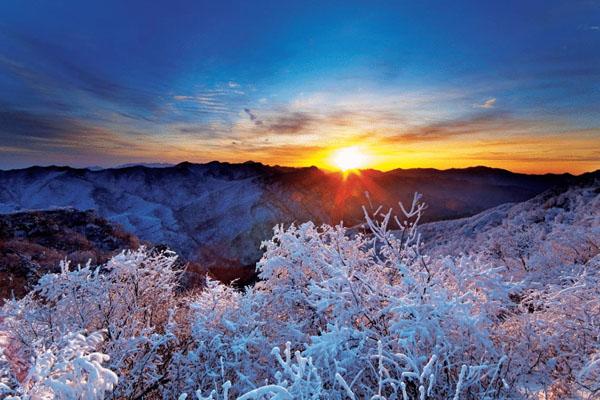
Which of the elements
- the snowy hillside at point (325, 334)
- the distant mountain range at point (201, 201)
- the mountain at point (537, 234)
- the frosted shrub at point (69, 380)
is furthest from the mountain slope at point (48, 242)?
the distant mountain range at point (201, 201)

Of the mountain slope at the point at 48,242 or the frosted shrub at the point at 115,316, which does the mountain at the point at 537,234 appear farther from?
the mountain slope at the point at 48,242

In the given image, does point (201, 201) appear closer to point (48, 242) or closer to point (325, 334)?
point (48, 242)

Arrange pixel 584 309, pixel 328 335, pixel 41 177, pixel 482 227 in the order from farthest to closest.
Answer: pixel 41 177 < pixel 482 227 < pixel 584 309 < pixel 328 335

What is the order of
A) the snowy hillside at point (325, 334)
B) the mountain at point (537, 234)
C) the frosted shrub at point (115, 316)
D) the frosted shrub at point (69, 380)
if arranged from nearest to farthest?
the frosted shrub at point (69, 380) < the snowy hillside at point (325, 334) < the frosted shrub at point (115, 316) < the mountain at point (537, 234)

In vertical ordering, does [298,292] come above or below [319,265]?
below

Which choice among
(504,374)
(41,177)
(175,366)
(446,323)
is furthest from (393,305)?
(41,177)

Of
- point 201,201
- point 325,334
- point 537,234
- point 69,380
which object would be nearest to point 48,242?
point 69,380

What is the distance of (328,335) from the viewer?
13.2 feet

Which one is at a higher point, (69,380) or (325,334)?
(325,334)

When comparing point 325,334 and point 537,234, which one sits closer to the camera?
point 325,334

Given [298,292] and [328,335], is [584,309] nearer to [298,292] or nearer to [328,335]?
[328,335]

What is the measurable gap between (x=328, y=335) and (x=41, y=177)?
20859 centimetres

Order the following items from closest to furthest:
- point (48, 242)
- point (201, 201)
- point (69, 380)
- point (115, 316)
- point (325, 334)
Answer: point (69, 380) < point (325, 334) < point (115, 316) < point (48, 242) < point (201, 201)

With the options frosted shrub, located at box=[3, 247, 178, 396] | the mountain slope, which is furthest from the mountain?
the mountain slope
